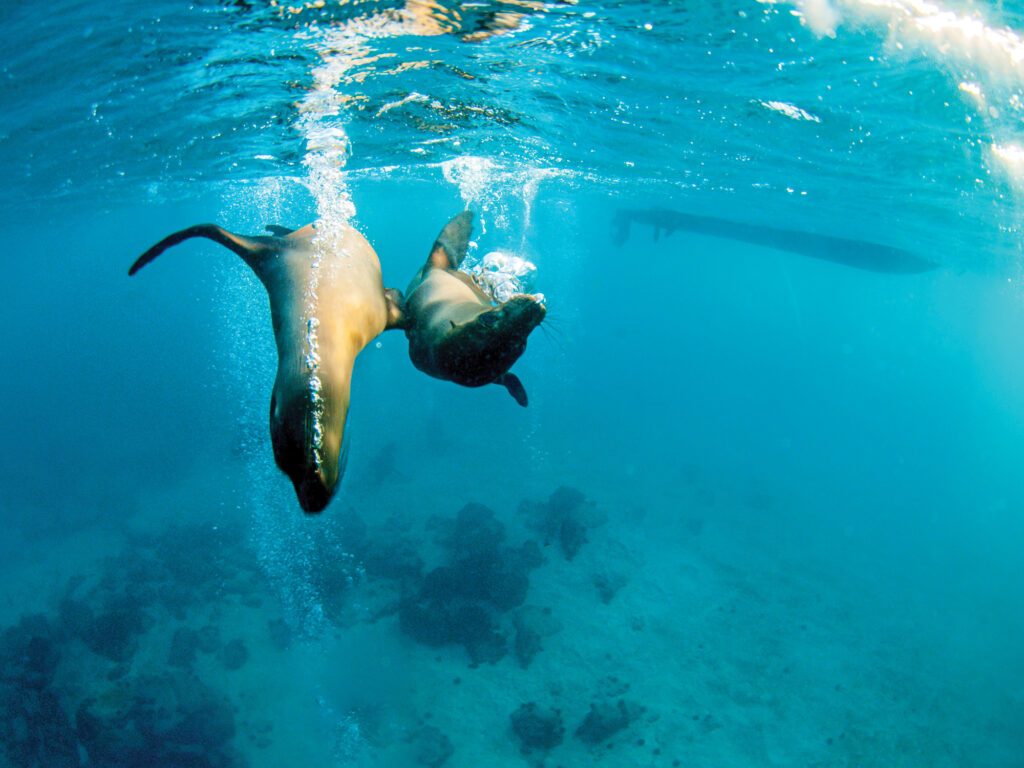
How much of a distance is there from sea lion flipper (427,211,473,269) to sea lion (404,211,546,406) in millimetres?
195

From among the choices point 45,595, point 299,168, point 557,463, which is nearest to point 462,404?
point 557,463

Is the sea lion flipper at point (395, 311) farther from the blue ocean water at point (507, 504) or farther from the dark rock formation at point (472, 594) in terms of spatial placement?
the dark rock formation at point (472, 594)

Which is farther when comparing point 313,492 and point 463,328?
point 463,328

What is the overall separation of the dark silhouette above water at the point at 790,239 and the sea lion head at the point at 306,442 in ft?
85.7

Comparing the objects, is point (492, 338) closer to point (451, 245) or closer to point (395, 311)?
point (395, 311)

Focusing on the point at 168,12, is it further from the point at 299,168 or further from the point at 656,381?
the point at 656,381

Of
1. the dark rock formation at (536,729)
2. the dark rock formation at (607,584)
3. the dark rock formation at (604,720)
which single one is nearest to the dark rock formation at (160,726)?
the dark rock formation at (536,729)

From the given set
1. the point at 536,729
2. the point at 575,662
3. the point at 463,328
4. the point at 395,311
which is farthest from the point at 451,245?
the point at 575,662

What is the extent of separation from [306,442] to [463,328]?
35.7 inches

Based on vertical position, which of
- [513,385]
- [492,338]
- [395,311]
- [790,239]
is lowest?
[790,239]

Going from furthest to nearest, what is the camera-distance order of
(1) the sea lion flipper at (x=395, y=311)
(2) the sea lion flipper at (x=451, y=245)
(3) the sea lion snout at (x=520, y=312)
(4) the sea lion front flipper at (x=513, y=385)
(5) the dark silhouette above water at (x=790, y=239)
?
(5) the dark silhouette above water at (x=790, y=239), (2) the sea lion flipper at (x=451, y=245), (4) the sea lion front flipper at (x=513, y=385), (1) the sea lion flipper at (x=395, y=311), (3) the sea lion snout at (x=520, y=312)

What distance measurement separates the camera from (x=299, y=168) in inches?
818

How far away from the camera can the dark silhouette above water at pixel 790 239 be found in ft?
84.9

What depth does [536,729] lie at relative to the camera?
1177 centimetres
